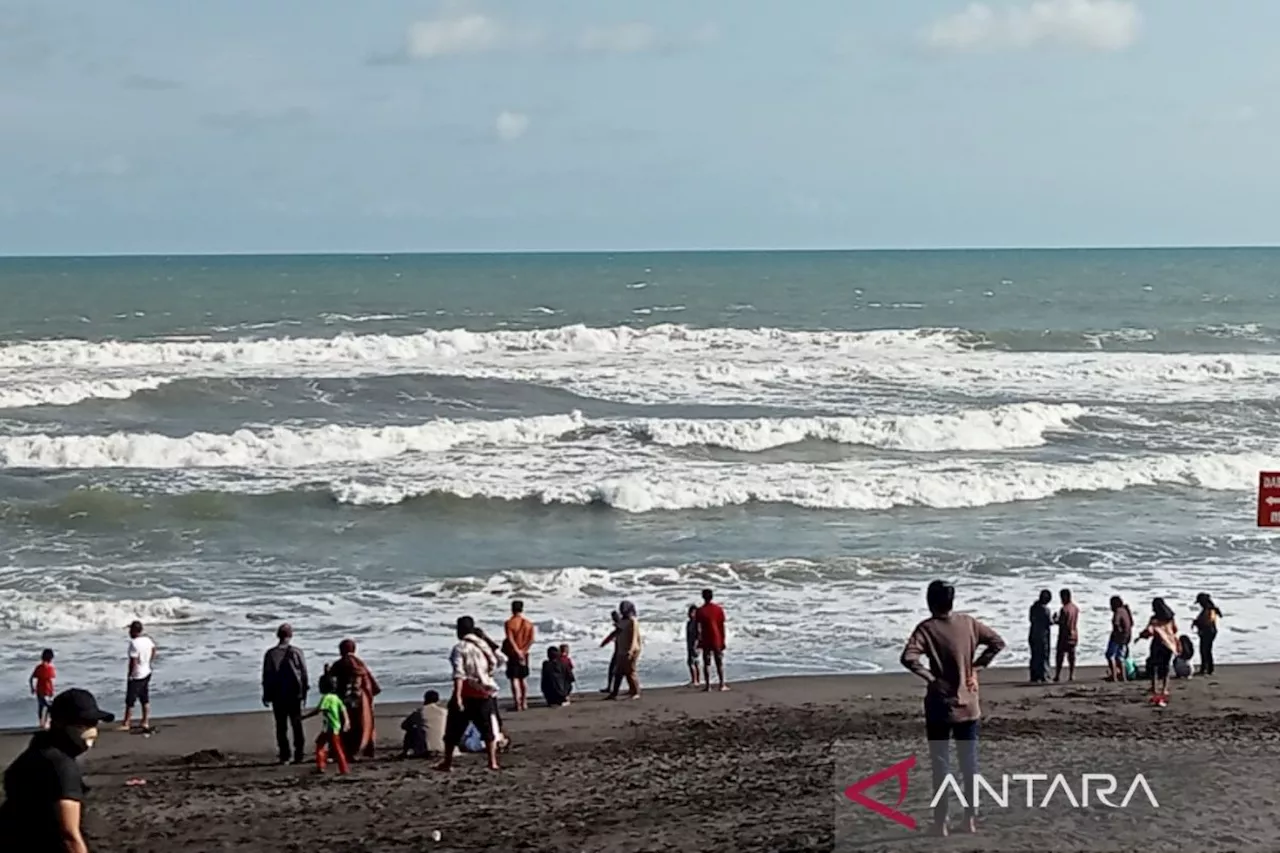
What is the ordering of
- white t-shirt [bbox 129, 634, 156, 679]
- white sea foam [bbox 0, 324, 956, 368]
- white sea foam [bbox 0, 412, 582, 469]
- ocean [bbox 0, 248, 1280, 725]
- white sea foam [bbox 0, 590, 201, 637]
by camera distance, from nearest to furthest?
white t-shirt [bbox 129, 634, 156, 679] < white sea foam [bbox 0, 590, 201, 637] < ocean [bbox 0, 248, 1280, 725] < white sea foam [bbox 0, 412, 582, 469] < white sea foam [bbox 0, 324, 956, 368]

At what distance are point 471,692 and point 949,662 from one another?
4.81 m

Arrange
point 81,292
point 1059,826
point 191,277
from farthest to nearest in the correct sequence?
point 191,277 < point 81,292 < point 1059,826

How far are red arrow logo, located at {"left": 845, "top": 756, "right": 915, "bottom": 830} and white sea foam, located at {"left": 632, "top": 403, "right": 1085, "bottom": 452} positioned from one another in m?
21.5

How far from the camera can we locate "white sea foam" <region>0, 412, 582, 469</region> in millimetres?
29953

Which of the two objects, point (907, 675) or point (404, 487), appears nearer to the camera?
point (907, 675)

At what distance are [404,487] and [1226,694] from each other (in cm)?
1525

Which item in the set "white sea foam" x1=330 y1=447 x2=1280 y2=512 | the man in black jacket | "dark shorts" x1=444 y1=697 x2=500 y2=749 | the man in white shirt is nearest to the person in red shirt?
"dark shorts" x1=444 y1=697 x2=500 y2=749

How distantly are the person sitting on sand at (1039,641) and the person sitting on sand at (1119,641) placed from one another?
627 mm

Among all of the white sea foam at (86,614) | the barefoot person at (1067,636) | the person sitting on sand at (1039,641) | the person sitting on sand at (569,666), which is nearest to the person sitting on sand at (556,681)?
the person sitting on sand at (569,666)

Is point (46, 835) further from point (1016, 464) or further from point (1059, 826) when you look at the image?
point (1016, 464)

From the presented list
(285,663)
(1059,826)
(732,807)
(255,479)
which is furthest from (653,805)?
(255,479)

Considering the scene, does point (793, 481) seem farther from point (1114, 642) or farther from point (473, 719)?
point (473, 719)

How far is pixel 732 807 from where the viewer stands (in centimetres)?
976

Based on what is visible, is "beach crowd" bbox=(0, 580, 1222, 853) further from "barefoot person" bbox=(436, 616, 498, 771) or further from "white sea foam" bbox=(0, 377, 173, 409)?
"white sea foam" bbox=(0, 377, 173, 409)
